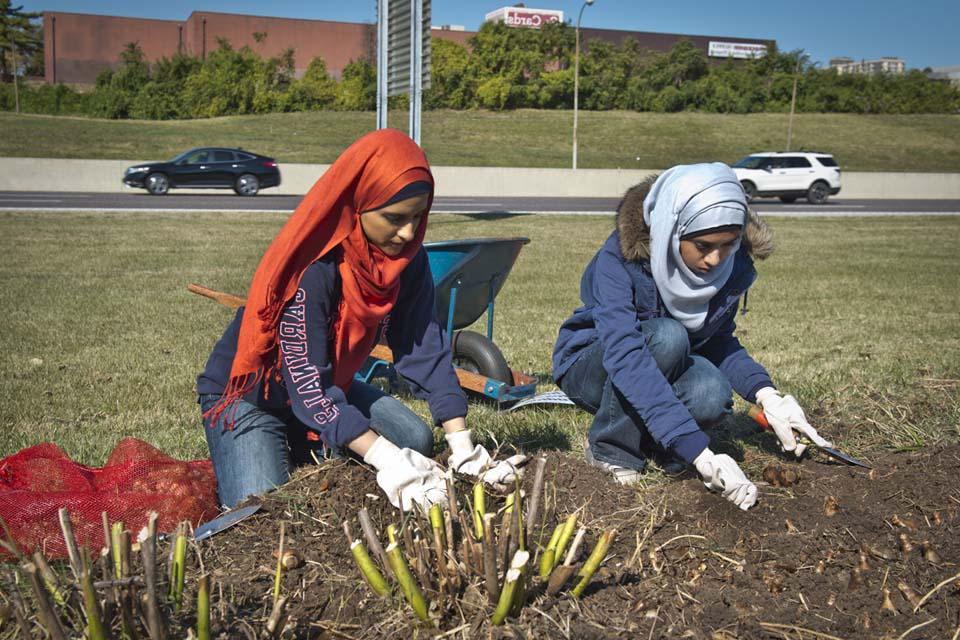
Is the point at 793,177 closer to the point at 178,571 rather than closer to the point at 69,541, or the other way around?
the point at 178,571

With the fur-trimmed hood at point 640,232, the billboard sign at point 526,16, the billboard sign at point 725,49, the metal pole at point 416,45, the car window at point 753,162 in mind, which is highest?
the billboard sign at point 526,16

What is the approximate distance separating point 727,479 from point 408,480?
1.03 meters

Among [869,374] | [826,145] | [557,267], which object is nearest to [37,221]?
[557,267]

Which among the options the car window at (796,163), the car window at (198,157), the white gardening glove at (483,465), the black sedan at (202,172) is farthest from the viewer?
the car window at (796,163)

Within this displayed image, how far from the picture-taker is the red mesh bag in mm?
2721

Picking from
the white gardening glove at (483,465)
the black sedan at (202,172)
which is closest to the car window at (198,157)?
the black sedan at (202,172)

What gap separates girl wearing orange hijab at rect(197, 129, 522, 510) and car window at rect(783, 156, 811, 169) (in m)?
26.2

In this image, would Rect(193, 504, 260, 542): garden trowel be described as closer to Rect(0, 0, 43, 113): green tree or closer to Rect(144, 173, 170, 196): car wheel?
Rect(144, 173, 170, 196): car wheel

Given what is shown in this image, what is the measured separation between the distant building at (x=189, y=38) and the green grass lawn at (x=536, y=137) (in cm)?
1371

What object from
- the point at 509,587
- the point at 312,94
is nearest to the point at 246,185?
the point at 509,587

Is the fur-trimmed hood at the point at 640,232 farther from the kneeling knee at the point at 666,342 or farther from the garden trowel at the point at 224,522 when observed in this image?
the garden trowel at the point at 224,522

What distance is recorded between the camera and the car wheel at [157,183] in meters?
24.3

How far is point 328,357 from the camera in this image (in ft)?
9.29

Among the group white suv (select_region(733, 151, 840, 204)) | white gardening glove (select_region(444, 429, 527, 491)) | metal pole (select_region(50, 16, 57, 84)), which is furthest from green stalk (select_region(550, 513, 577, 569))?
metal pole (select_region(50, 16, 57, 84))
